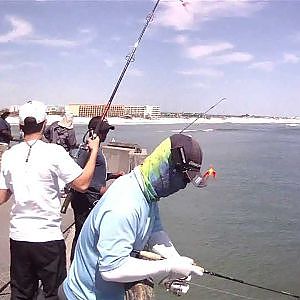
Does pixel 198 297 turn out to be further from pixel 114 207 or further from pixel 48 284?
pixel 114 207

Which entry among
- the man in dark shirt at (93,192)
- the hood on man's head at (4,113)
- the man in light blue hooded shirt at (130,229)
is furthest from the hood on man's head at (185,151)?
the hood on man's head at (4,113)

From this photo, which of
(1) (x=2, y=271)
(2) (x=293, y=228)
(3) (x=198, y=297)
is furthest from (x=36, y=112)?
(2) (x=293, y=228)

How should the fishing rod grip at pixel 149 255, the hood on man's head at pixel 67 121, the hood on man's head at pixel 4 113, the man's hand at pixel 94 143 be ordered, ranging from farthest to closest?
the hood on man's head at pixel 4 113 < the hood on man's head at pixel 67 121 < the man's hand at pixel 94 143 < the fishing rod grip at pixel 149 255

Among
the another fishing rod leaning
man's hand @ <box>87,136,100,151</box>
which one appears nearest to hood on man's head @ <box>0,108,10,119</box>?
the another fishing rod leaning

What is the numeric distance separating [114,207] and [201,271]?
2.04ft

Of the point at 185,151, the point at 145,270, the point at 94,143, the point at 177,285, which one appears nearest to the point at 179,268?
the point at 145,270

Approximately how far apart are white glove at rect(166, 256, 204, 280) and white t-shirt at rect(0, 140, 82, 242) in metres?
1.22

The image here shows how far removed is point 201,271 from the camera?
7.28 ft

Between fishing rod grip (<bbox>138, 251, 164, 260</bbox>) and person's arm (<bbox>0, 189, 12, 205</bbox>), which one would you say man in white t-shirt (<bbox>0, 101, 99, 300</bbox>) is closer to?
person's arm (<bbox>0, 189, 12, 205</bbox>)

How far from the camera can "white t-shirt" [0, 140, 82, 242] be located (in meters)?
3.01

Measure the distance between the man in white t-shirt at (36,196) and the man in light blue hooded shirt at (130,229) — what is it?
3.03 ft

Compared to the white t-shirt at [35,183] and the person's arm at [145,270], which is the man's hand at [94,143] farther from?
the person's arm at [145,270]

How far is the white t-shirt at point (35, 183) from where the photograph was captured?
301cm

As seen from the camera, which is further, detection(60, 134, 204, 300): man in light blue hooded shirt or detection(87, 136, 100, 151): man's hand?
detection(87, 136, 100, 151): man's hand
